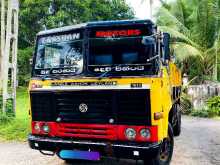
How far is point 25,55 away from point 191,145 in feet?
63.5

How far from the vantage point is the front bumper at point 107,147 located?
6.47 metres

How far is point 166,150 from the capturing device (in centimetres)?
777

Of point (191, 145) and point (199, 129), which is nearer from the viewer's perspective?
point (191, 145)

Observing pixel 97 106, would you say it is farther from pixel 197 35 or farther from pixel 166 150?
pixel 197 35

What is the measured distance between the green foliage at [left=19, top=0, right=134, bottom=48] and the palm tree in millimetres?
6421

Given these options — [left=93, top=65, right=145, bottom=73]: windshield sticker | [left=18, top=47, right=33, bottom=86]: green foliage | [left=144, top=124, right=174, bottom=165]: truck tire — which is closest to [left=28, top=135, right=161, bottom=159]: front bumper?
[left=144, top=124, right=174, bottom=165]: truck tire

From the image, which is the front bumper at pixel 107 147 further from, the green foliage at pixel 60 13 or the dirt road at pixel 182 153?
the green foliage at pixel 60 13

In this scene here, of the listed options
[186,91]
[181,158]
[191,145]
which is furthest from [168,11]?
[181,158]

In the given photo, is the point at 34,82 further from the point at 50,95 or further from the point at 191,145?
the point at 191,145

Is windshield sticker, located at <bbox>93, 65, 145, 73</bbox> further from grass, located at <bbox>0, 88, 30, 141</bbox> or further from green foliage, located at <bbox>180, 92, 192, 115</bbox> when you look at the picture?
green foliage, located at <bbox>180, 92, 192, 115</bbox>

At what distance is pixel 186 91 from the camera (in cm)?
1948

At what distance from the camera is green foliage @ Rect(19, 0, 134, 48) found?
27.5 metres

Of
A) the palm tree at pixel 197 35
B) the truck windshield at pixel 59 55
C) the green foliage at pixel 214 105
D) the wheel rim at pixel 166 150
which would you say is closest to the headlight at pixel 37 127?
the truck windshield at pixel 59 55

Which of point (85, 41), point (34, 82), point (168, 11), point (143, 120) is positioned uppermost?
point (168, 11)
